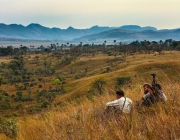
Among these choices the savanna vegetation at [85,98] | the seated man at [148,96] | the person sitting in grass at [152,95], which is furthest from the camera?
the seated man at [148,96]

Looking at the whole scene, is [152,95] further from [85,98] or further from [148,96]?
[85,98]

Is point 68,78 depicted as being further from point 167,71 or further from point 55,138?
point 55,138

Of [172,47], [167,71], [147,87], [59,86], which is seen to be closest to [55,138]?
[147,87]

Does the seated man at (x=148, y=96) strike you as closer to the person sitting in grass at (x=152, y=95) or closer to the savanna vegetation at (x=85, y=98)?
the person sitting in grass at (x=152, y=95)

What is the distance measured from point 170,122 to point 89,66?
9865cm

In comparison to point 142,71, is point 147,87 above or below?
Answer: above

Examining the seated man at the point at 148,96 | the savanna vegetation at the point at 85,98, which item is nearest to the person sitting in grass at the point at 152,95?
the seated man at the point at 148,96

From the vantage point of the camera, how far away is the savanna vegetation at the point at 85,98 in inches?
152

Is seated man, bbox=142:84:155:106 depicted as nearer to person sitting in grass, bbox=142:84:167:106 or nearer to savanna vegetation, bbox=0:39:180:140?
person sitting in grass, bbox=142:84:167:106

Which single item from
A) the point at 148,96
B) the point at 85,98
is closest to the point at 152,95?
the point at 148,96

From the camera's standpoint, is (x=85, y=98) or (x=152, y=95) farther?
(x=85, y=98)

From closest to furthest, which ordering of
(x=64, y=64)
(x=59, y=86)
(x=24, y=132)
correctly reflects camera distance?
(x=24, y=132), (x=59, y=86), (x=64, y=64)

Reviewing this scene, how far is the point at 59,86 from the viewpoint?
240 ft

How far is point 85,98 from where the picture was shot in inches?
352
